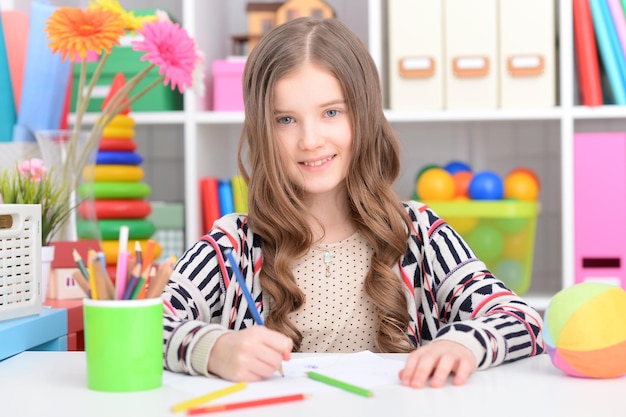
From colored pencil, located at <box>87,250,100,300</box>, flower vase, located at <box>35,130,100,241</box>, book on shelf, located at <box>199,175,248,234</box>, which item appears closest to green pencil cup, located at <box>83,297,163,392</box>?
colored pencil, located at <box>87,250,100,300</box>

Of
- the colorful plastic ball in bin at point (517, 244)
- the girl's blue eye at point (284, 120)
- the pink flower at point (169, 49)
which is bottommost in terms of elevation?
the colorful plastic ball in bin at point (517, 244)

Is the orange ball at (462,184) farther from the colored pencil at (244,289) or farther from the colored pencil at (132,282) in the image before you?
the colored pencil at (132,282)

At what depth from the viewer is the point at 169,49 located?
1655 mm

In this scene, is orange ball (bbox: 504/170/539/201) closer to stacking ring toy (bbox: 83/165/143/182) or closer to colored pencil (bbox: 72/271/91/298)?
stacking ring toy (bbox: 83/165/143/182)

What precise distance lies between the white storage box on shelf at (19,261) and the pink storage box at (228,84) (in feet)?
3.54

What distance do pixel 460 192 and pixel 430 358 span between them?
1.34m

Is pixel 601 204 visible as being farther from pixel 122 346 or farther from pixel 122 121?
pixel 122 346

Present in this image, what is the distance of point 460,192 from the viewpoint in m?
2.15

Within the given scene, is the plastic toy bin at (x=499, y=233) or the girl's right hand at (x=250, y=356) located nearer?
the girl's right hand at (x=250, y=356)

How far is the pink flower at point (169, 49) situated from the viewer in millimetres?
1637

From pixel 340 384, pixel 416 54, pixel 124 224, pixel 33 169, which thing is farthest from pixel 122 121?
pixel 340 384

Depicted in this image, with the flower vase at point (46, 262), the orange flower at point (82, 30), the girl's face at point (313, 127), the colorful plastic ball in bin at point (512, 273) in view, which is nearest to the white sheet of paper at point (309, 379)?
the girl's face at point (313, 127)

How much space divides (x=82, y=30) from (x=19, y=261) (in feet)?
1.89

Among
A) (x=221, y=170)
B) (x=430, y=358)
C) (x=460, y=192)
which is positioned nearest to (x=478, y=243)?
(x=460, y=192)
